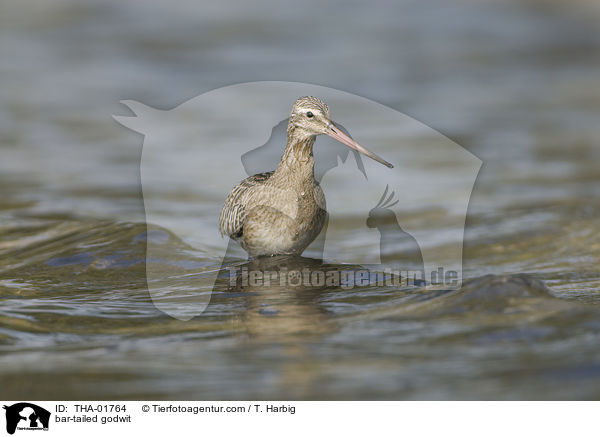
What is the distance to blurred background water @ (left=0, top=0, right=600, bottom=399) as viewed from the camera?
455 centimetres

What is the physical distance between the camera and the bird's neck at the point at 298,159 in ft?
22.6

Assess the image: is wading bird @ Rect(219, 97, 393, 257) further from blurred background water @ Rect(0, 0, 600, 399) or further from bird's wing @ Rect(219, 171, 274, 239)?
blurred background water @ Rect(0, 0, 600, 399)

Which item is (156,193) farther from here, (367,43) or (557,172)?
(367,43)

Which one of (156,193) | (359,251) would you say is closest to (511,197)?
(359,251)

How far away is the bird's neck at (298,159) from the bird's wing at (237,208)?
1.32ft

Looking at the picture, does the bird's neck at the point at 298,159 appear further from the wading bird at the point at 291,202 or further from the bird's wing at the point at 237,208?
the bird's wing at the point at 237,208

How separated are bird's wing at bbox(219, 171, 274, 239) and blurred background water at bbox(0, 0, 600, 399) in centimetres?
80

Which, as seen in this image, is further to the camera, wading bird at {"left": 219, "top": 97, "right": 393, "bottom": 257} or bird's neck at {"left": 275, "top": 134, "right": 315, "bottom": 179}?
bird's neck at {"left": 275, "top": 134, "right": 315, "bottom": 179}
